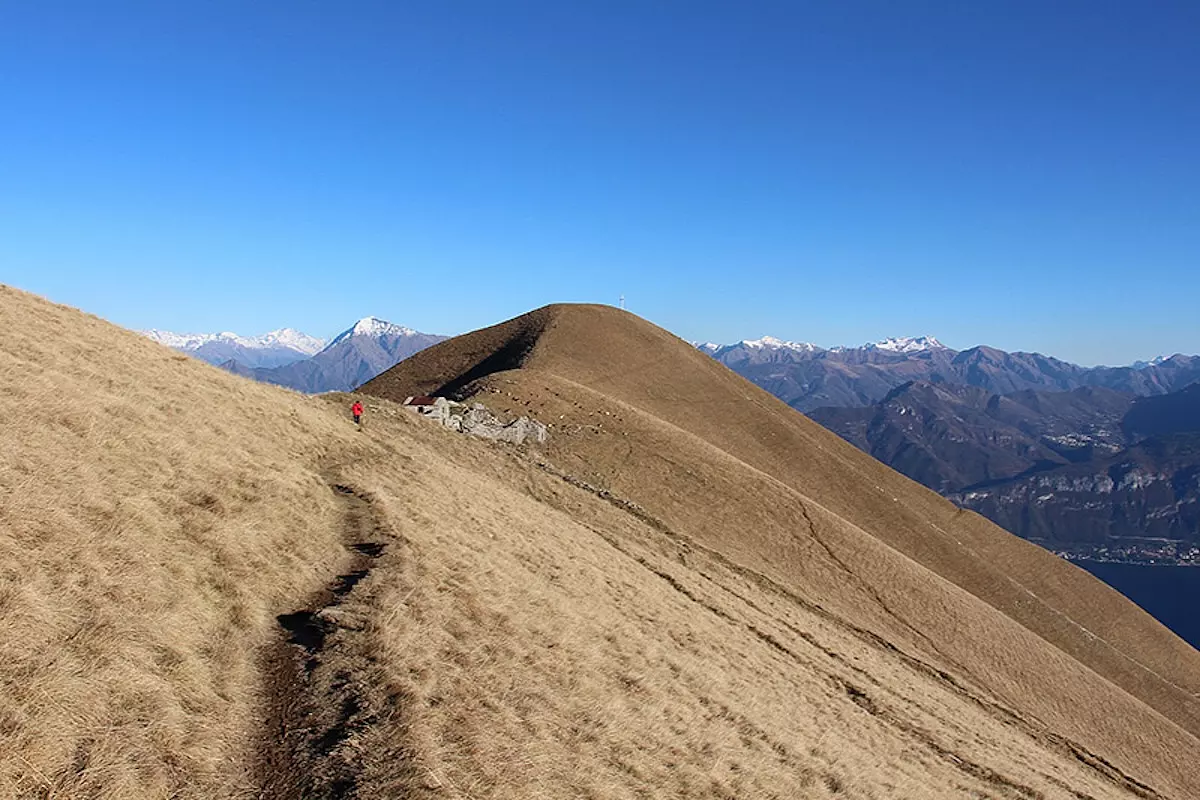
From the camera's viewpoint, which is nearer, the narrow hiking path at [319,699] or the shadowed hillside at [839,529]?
the narrow hiking path at [319,699]

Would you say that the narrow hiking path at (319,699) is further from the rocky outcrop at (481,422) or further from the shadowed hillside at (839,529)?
the rocky outcrop at (481,422)

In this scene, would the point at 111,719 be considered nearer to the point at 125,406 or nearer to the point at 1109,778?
the point at 125,406

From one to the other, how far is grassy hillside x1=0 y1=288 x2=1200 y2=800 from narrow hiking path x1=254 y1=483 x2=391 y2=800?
44mm

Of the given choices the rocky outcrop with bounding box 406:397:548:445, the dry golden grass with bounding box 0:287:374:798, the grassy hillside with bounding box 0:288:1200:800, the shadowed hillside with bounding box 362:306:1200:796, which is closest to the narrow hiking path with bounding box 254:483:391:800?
the grassy hillside with bounding box 0:288:1200:800

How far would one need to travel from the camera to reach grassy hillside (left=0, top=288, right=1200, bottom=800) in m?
9.89

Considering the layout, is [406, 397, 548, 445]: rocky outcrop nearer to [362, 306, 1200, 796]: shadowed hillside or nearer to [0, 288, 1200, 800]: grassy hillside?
[362, 306, 1200, 796]: shadowed hillside

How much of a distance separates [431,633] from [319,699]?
3264 mm

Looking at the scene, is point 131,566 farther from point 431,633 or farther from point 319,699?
point 431,633

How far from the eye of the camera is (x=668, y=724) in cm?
1577

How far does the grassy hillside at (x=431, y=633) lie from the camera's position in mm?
9891

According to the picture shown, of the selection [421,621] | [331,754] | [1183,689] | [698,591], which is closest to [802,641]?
[698,591]

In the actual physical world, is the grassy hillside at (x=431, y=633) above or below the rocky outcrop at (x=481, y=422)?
below

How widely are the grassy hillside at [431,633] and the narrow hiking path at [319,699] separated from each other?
4 centimetres

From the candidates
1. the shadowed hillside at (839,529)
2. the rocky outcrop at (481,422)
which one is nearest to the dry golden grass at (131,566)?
the rocky outcrop at (481,422)
